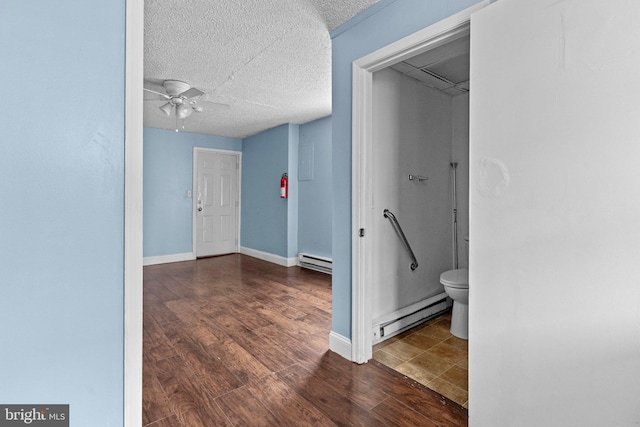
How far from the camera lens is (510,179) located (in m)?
1.25

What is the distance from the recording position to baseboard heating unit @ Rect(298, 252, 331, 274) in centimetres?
458

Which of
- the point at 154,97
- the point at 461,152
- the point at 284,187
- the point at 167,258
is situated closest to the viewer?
the point at 461,152

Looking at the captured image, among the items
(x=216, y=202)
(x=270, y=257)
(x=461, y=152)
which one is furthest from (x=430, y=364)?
(x=216, y=202)

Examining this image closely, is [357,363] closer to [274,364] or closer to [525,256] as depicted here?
[274,364]

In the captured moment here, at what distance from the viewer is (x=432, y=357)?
2.14 m

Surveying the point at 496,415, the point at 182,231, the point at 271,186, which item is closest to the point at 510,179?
the point at 496,415

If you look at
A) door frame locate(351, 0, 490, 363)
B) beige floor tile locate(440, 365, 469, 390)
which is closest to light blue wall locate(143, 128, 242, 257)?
door frame locate(351, 0, 490, 363)

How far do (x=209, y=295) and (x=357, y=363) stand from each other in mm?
2128

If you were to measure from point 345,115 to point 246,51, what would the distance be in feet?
3.90

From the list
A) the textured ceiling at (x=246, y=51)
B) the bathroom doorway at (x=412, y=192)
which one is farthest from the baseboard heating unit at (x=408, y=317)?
the textured ceiling at (x=246, y=51)

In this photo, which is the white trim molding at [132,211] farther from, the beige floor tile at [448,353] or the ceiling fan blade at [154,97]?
the ceiling fan blade at [154,97]

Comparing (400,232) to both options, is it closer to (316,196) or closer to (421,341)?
(421,341)

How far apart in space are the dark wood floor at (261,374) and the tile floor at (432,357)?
0.32 feet

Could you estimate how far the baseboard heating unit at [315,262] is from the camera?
4.58m
